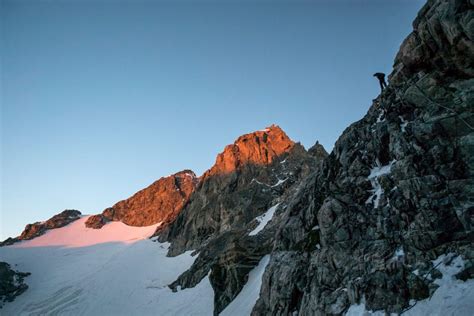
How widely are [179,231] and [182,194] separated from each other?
52.9 metres

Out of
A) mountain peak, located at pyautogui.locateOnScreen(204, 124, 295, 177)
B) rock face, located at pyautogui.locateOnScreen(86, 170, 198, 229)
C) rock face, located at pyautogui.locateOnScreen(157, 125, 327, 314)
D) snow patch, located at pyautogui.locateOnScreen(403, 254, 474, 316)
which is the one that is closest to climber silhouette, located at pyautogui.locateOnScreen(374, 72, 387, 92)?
snow patch, located at pyautogui.locateOnScreen(403, 254, 474, 316)

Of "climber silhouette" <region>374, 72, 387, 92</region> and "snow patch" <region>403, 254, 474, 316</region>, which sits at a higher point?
"climber silhouette" <region>374, 72, 387, 92</region>

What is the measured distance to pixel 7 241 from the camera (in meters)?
111

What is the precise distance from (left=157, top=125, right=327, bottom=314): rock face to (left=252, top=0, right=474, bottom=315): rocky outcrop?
500 inches

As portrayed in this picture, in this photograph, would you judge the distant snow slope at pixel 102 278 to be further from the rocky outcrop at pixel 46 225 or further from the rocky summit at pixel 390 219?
the rocky outcrop at pixel 46 225

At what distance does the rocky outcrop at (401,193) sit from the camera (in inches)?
676

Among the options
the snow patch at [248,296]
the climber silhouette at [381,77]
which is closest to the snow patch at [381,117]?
the climber silhouette at [381,77]

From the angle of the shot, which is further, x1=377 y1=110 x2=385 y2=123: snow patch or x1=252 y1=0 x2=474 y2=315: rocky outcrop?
x1=377 y1=110 x2=385 y2=123: snow patch

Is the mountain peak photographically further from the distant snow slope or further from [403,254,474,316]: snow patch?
[403,254,474,316]: snow patch

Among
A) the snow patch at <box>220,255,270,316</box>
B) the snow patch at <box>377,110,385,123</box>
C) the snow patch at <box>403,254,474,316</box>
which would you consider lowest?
the snow patch at <box>220,255,270,316</box>

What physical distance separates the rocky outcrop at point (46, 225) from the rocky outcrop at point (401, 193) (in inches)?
4553

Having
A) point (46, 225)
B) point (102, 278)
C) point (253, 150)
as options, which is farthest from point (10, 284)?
point (253, 150)

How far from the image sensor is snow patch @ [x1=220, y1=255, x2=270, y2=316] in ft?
105

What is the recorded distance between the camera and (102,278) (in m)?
69.2
